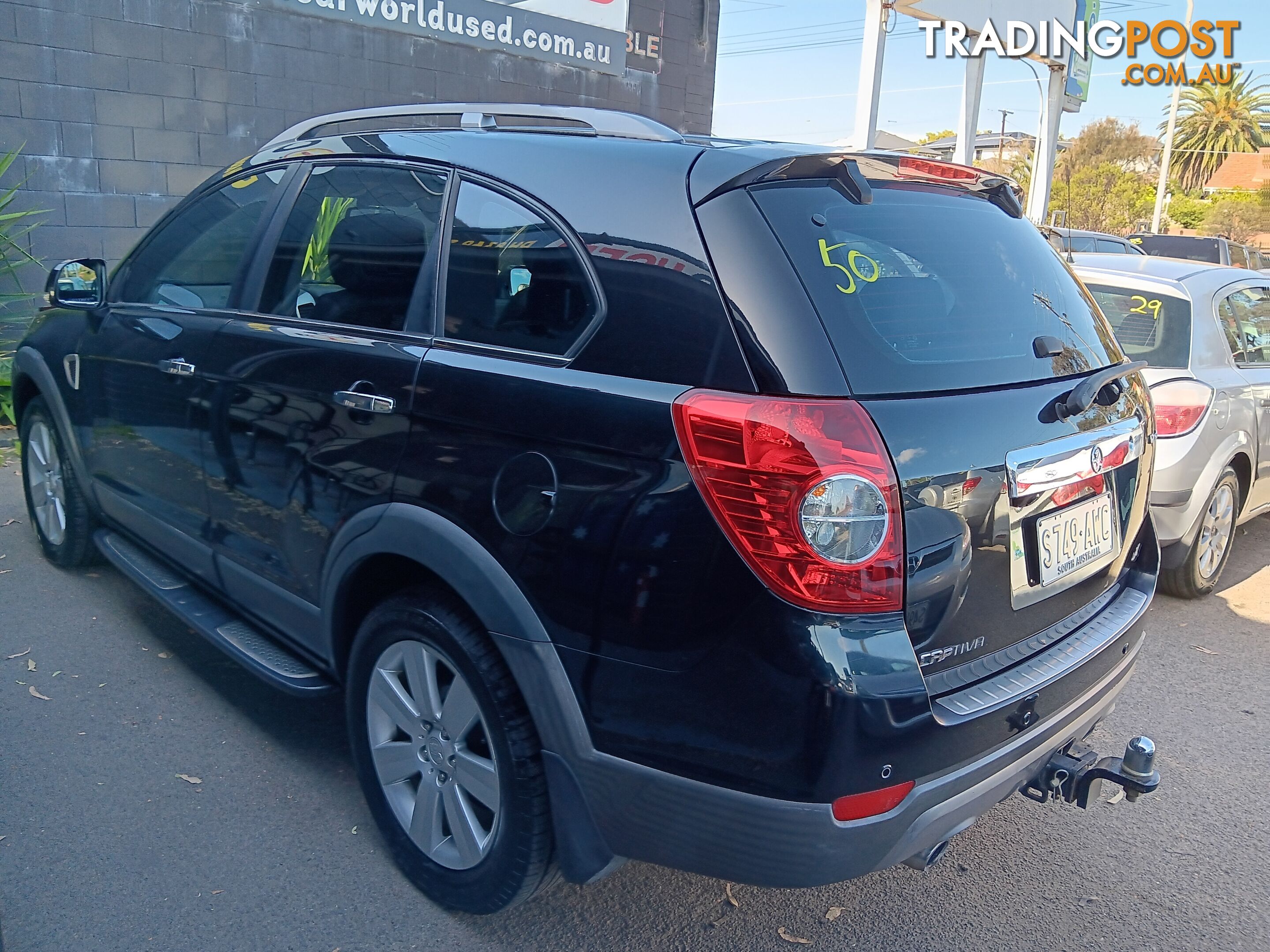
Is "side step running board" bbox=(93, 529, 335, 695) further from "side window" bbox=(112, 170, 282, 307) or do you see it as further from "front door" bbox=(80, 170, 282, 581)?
"side window" bbox=(112, 170, 282, 307)

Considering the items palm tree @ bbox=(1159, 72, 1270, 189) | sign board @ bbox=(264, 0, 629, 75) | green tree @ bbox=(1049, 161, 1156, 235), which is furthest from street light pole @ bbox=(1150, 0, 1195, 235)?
sign board @ bbox=(264, 0, 629, 75)

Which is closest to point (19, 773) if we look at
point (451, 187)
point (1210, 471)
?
point (451, 187)

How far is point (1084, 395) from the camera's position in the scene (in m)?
2.37

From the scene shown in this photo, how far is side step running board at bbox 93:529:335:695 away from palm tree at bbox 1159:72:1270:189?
59.7m

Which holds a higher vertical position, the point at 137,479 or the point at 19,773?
the point at 137,479

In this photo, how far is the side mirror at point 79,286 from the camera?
4020 mm

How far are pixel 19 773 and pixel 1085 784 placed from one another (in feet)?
9.74

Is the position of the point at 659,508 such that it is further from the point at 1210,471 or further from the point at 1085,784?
the point at 1210,471

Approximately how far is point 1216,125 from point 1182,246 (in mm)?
43987

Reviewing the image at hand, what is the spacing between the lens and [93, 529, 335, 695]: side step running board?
296 cm

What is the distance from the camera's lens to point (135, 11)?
7879 mm

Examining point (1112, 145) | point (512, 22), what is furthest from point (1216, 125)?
point (512, 22)

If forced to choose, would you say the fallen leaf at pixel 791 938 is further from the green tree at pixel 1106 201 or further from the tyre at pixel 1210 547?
the green tree at pixel 1106 201

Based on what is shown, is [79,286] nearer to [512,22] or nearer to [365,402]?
[365,402]
